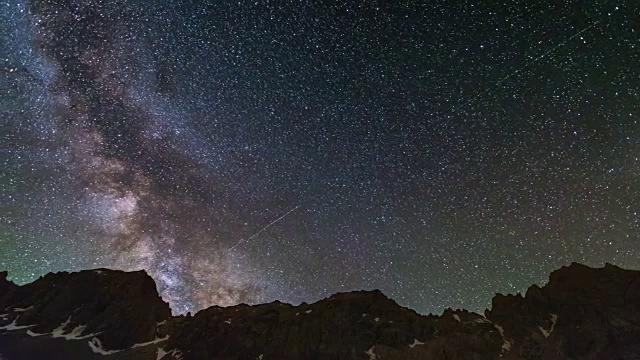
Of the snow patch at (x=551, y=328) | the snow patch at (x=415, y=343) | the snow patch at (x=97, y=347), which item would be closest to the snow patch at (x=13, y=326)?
the snow patch at (x=97, y=347)

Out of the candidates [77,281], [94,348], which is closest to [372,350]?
[94,348]

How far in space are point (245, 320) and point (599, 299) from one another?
49.9 metres

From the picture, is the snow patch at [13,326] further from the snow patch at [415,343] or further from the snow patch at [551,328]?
the snow patch at [551,328]

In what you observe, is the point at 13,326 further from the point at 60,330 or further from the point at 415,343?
the point at 415,343

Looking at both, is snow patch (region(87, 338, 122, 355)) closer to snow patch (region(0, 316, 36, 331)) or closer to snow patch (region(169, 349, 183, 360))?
snow patch (region(169, 349, 183, 360))

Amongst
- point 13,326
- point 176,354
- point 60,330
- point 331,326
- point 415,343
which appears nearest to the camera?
point 415,343

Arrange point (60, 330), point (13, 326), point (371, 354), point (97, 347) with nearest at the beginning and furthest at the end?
point (371, 354) → point (97, 347) → point (13, 326) → point (60, 330)

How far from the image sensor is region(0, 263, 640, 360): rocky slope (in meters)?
50.6

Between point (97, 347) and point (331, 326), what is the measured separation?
107ft

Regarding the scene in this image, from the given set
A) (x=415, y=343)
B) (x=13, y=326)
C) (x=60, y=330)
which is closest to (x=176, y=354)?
(x=60, y=330)

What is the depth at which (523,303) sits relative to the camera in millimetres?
59969

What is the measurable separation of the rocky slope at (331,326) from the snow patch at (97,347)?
0.13 metres

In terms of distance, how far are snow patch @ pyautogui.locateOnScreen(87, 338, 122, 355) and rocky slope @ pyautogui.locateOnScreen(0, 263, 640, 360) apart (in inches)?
5.0

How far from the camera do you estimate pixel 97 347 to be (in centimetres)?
5722
